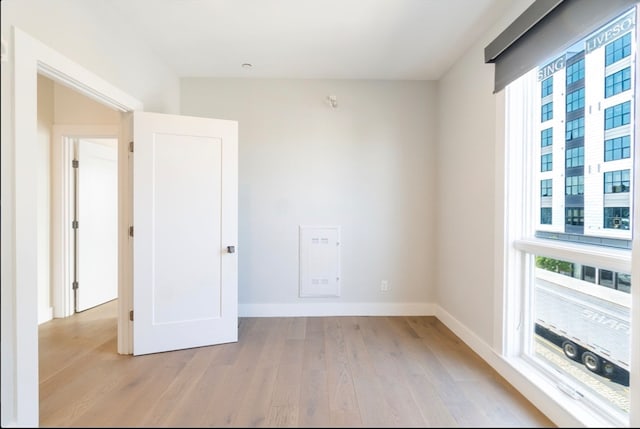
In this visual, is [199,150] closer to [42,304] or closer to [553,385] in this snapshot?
[42,304]

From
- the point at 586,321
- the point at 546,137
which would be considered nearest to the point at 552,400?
the point at 586,321

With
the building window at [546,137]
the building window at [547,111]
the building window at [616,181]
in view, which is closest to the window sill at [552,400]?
the building window at [616,181]

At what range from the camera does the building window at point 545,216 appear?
1.88 meters

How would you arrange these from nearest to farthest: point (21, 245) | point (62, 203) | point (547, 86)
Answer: point (21, 245) < point (547, 86) < point (62, 203)

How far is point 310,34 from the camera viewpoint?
234cm

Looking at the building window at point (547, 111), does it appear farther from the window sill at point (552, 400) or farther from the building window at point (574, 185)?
the window sill at point (552, 400)

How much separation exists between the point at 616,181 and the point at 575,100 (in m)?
0.53

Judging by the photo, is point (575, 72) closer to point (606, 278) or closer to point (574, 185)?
point (574, 185)

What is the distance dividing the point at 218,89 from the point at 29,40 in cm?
183

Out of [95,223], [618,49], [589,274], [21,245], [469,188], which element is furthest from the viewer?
[95,223]

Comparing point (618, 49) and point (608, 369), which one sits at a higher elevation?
point (618, 49)

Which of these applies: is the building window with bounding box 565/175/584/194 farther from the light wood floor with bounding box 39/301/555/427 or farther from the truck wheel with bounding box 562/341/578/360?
the light wood floor with bounding box 39/301/555/427

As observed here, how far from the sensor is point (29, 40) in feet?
4.62

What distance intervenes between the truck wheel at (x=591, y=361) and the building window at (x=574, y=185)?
0.93 meters
